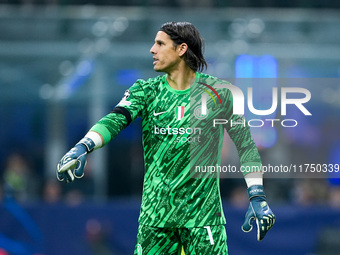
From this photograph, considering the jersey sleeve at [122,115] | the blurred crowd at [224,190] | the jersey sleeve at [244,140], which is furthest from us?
the blurred crowd at [224,190]

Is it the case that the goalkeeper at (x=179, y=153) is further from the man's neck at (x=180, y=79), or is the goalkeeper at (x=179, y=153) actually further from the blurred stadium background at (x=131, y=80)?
the blurred stadium background at (x=131, y=80)

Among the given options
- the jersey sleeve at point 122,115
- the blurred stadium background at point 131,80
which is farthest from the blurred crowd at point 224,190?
the jersey sleeve at point 122,115

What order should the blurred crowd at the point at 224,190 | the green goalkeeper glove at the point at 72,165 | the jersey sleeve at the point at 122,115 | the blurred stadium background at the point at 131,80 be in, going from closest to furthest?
1. the green goalkeeper glove at the point at 72,165
2. the jersey sleeve at the point at 122,115
3. the blurred stadium background at the point at 131,80
4. the blurred crowd at the point at 224,190

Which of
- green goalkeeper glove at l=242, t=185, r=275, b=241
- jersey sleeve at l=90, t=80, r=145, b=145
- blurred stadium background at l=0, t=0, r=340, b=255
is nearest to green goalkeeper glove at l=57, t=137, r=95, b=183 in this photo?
jersey sleeve at l=90, t=80, r=145, b=145

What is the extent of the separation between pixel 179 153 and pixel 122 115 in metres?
0.44

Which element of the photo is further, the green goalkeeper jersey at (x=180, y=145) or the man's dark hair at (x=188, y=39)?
the man's dark hair at (x=188, y=39)

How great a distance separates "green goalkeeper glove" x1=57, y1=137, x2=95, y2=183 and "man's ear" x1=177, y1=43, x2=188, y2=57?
971 mm

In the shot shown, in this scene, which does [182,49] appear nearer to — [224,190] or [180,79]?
[180,79]

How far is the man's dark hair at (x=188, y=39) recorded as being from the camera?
183 inches

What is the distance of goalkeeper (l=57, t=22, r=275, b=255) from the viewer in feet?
14.7

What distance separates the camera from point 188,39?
4.68 metres

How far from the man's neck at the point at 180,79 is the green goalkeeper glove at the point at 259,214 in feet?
2.62

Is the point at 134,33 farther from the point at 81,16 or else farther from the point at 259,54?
the point at 259,54

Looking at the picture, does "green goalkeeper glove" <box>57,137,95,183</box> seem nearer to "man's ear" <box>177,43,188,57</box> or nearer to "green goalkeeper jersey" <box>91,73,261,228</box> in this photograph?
"green goalkeeper jersey" <box>91,73,261,228</box>
